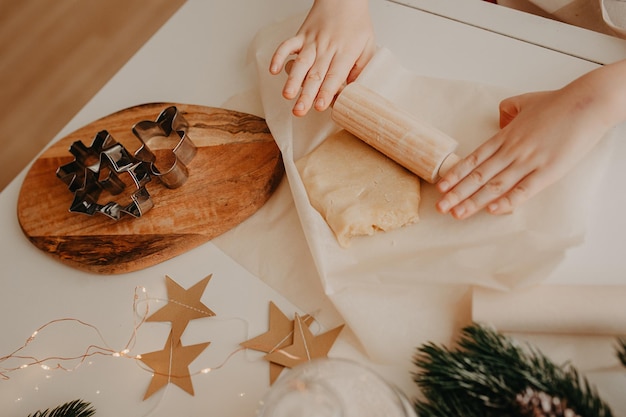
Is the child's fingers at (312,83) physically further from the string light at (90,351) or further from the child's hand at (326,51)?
the string light at (90,351)

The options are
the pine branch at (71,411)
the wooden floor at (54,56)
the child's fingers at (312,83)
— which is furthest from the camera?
the wooden floor at (54,56)

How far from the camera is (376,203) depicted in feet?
2.21

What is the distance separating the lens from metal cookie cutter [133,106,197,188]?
749 mm

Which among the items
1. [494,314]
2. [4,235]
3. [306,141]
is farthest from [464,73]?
[4,235]

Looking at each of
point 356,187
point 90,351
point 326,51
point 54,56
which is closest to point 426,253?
point 356,187

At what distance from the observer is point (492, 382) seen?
49 cm

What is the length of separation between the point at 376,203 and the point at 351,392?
28 centimetres

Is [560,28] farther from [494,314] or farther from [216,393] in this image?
[216,393]

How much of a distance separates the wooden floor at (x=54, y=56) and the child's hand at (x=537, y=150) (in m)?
1.60

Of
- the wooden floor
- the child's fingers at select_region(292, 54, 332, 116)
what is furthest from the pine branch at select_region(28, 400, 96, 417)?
the wooden floor

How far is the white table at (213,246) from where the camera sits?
64 cm

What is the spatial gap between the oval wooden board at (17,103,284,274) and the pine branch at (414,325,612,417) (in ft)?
1.23

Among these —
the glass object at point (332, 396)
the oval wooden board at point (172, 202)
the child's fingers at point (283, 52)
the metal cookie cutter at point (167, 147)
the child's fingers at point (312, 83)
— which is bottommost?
the glass object at point (332, 396)

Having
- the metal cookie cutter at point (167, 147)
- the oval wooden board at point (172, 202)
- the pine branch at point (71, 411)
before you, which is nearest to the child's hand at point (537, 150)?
the oval wooden board at point (172, 202)
